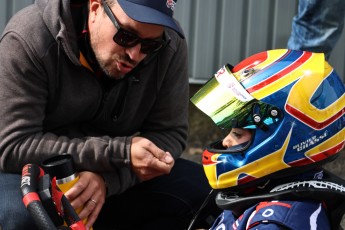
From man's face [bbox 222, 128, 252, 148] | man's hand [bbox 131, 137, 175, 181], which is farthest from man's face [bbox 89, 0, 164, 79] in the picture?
man's face [bbox 222, 128, 252, 148]

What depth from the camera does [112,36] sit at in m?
3.40

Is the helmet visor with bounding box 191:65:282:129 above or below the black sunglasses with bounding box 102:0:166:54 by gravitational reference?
below

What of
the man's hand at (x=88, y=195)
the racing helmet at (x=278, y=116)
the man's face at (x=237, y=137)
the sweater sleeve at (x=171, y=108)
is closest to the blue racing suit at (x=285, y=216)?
→ the racing helmet at (x=278, y=116)

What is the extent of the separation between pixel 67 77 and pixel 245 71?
0.86 meters

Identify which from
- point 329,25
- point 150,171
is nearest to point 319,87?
point 150,171

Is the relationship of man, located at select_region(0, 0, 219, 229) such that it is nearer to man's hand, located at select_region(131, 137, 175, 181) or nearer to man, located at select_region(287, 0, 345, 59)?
man's hand, located at select_region(131, 137, 175, 181)

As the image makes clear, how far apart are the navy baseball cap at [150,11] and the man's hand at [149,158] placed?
0.49m

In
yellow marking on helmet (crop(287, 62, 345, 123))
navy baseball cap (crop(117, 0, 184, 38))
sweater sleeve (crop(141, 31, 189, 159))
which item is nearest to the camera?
yellow marking on helmet (crop(287, 62, 345, 123))

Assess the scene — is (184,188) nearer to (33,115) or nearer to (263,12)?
(33,115)

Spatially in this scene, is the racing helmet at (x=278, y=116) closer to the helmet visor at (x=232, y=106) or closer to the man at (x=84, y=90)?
the helmet visor at (x=232, y=106)

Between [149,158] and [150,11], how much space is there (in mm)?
598

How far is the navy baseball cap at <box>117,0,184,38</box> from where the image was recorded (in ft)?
11.0

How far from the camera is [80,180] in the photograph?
3.40 metres

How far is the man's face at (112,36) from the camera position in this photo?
3.38m
